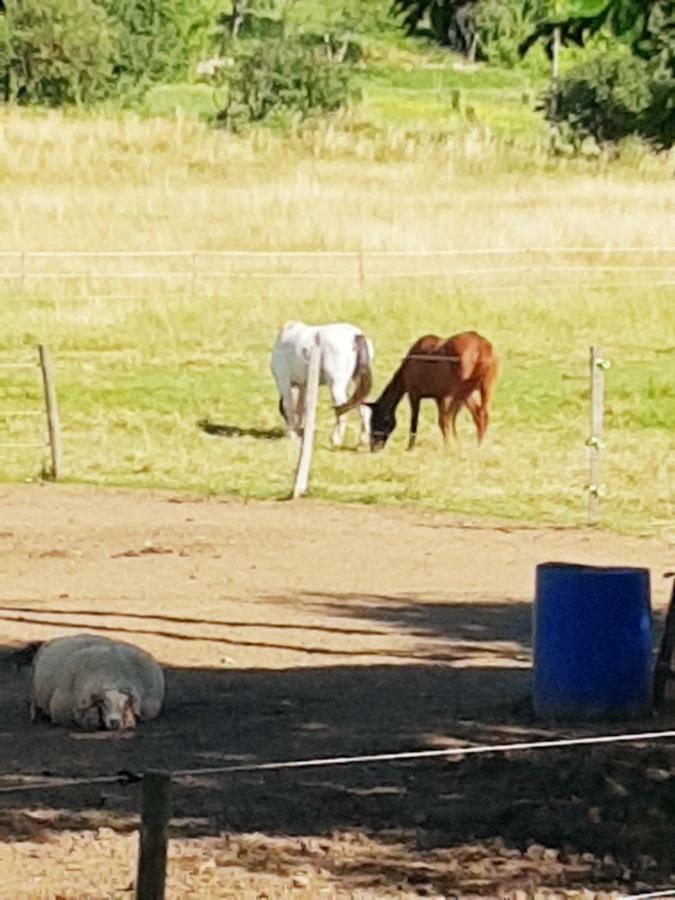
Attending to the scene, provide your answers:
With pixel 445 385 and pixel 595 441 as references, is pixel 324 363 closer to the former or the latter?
pixel 445 385

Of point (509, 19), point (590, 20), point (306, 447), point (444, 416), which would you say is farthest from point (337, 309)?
point (590, 20)

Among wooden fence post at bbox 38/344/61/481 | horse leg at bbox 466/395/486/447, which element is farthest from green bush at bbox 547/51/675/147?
wooden fence post at bbox 38/344/61/481

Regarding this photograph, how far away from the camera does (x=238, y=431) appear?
2312 centimetres

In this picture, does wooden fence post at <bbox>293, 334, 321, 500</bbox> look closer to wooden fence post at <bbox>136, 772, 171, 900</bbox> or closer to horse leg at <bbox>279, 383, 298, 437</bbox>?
horse leg at <bbox>279, 383, 298, 437</bbox>

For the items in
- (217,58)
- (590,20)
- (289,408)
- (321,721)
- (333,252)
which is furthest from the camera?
(217,58)

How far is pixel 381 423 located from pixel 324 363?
171 centimetres

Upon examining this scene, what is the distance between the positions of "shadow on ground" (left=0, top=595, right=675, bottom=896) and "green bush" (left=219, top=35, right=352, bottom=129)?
51343mm

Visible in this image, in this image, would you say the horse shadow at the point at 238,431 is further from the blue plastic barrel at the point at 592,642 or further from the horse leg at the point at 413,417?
the blue plastic barrel at the point at 592,642

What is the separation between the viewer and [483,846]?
7602mm

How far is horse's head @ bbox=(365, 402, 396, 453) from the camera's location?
70.9 feet

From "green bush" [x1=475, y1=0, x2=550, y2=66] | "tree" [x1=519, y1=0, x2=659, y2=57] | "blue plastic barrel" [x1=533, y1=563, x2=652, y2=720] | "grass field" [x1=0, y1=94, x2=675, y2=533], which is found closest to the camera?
"tree" [x1=519, y1=0, x2=659, y2=57]

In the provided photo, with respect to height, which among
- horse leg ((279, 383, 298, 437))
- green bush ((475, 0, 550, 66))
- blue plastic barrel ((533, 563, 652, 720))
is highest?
green bush ((475, 0, 550, 66))

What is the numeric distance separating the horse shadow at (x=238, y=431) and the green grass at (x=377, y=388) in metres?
0.12

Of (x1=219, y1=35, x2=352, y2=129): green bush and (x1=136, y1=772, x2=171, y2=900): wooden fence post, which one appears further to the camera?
(x1=219, y1=35, x2=352, y2=129): green bush
